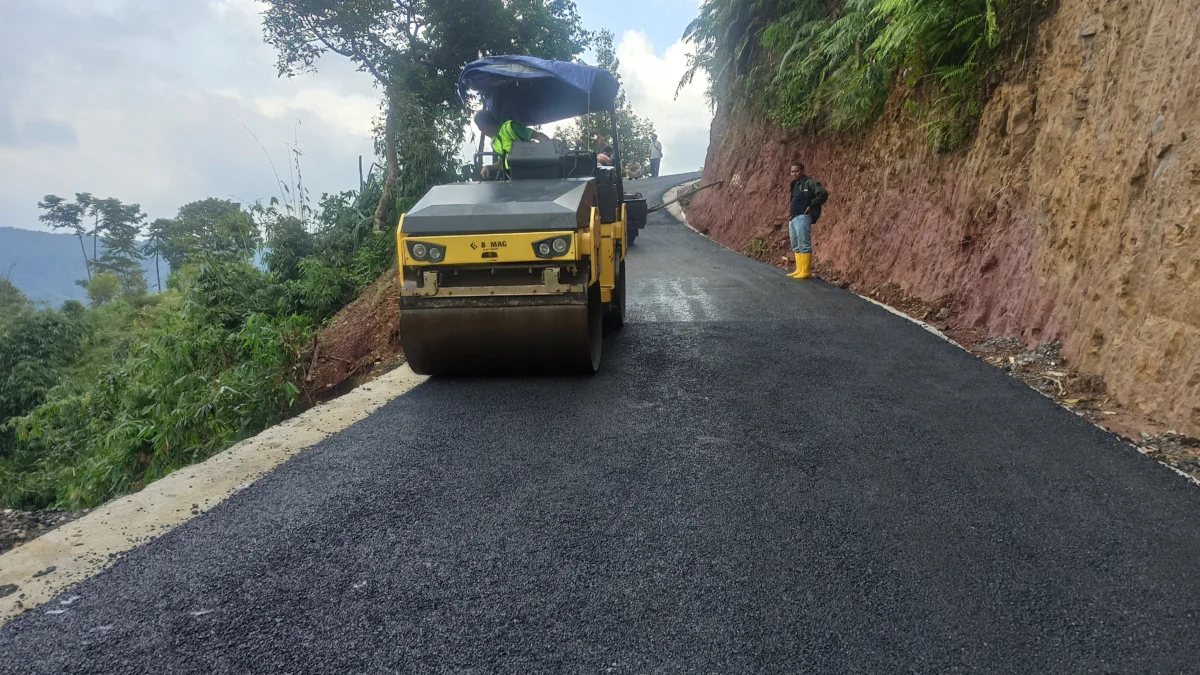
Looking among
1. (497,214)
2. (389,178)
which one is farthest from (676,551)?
(389,178)

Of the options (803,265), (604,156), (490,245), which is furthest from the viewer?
(803,265)

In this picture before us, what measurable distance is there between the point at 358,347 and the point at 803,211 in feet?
21.1

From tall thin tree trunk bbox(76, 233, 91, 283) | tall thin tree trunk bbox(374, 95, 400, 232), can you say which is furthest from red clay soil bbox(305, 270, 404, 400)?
tall thin tree trunk bbox(76, 233, 91, 283)

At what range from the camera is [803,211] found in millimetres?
10742

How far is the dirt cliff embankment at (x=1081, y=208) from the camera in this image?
471 cm

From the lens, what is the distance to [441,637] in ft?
8.32

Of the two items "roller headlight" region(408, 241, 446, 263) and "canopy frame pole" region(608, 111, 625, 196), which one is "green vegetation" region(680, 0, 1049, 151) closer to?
"canopy frame pole" region(608, 111, 625, 196)

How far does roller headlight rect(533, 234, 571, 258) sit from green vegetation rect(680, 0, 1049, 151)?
5.27 metres

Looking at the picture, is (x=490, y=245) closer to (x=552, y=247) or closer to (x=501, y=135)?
(x=552, y=247)

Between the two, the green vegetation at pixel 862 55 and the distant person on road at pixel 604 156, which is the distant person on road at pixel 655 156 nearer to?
the green vegetation at pixel 862 55

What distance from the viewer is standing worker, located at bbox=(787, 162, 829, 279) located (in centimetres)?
1071

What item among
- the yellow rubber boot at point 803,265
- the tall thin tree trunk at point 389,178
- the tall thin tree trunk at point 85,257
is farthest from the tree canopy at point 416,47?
the tall thin tree trunk at point 85,257

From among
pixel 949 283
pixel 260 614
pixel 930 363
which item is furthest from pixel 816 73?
pixel 260 614

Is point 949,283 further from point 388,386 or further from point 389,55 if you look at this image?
point 389,55
